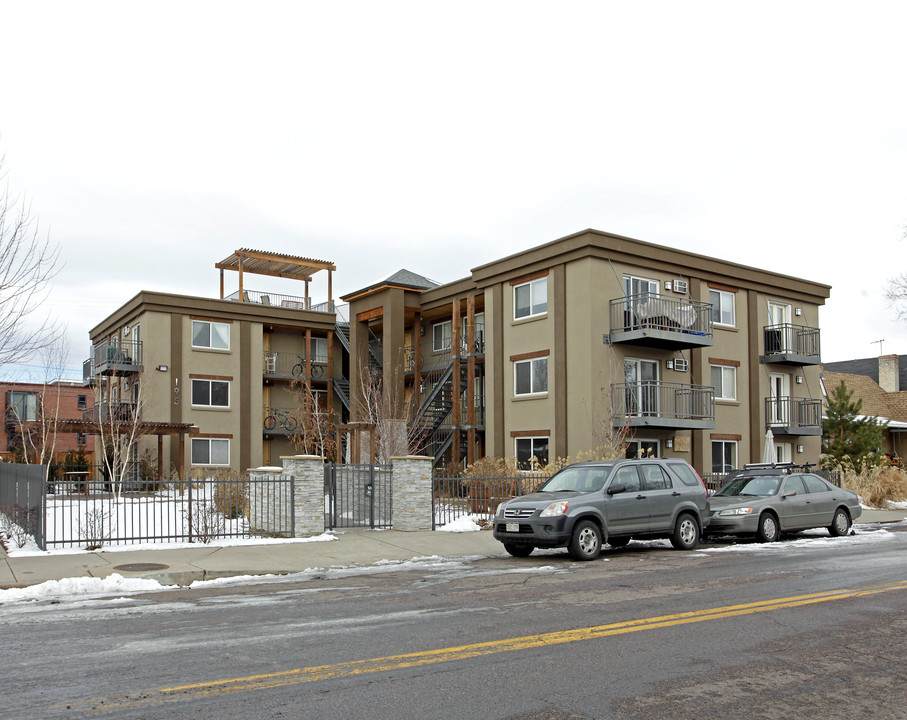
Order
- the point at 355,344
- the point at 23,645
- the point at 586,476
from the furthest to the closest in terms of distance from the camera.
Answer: the point at 355,344 < the point at 586,476 < the point at 23,645

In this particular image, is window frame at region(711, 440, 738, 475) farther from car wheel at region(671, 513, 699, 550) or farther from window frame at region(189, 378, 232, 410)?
window frame at region(189, 378, 232, 410)

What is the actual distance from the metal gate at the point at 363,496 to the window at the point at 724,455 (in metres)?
16.6

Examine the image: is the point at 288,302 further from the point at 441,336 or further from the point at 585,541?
the point at 585,541

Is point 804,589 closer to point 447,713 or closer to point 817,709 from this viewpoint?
point 817,709

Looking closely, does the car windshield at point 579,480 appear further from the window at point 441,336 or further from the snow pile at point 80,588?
the window at point 441,336

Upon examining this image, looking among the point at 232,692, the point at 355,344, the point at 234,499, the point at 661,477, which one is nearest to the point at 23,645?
the point at 232,692

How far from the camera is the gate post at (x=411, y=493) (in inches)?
719

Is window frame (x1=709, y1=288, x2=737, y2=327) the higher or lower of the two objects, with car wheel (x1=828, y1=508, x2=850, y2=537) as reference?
higher

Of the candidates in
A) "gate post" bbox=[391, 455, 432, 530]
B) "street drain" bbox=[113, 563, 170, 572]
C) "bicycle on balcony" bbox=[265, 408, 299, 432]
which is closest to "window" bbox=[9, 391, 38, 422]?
"bicycle on balcony" bbox=[265, 408, 299, 432]

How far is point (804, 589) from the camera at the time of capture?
1081cm

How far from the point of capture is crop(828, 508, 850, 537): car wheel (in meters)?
18.6

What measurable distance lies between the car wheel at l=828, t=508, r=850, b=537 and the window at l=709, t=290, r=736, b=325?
14.1 m

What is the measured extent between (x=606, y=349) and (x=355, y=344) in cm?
1465

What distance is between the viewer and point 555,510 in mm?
14164
